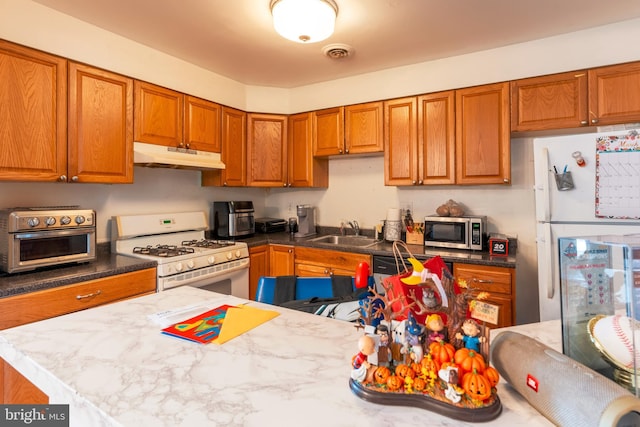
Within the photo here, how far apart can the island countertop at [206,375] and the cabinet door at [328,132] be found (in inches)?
88.8

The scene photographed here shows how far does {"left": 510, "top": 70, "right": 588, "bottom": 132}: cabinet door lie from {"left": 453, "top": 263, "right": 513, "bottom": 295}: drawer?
1.03m

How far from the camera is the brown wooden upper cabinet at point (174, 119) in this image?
2.49m

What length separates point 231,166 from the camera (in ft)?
10.5

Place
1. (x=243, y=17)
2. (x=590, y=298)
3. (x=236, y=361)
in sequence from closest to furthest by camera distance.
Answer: (x=590, y=298)
(x=236, y=361)
(x=243, y=17)

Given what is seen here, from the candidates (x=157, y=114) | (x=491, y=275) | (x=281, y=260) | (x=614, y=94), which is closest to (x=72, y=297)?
(x=157, y=114)

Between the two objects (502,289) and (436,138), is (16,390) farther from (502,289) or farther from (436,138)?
(436,138)

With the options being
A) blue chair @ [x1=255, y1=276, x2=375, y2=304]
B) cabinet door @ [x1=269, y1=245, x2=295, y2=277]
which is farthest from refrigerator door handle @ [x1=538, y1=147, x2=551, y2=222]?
cabinet door @ [x1=269, y1=245, x2=295, y2=277]

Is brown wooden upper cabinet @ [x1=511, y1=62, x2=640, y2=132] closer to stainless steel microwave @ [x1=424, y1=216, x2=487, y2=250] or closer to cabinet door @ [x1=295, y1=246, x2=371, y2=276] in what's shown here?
stainless steel microwave @ [x1=424, y1=216, x2=487, y2=250]

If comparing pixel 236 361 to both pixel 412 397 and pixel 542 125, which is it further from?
pixel 542 125

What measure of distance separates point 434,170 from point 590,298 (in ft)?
6.89

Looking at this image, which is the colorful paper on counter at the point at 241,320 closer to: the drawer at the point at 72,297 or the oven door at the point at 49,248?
the drawer at the point at 72,297

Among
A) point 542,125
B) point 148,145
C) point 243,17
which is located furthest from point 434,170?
point 148,145

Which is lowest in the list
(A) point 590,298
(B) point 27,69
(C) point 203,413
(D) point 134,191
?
(C) point 203,413

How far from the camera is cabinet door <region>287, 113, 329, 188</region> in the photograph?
3385 mm
